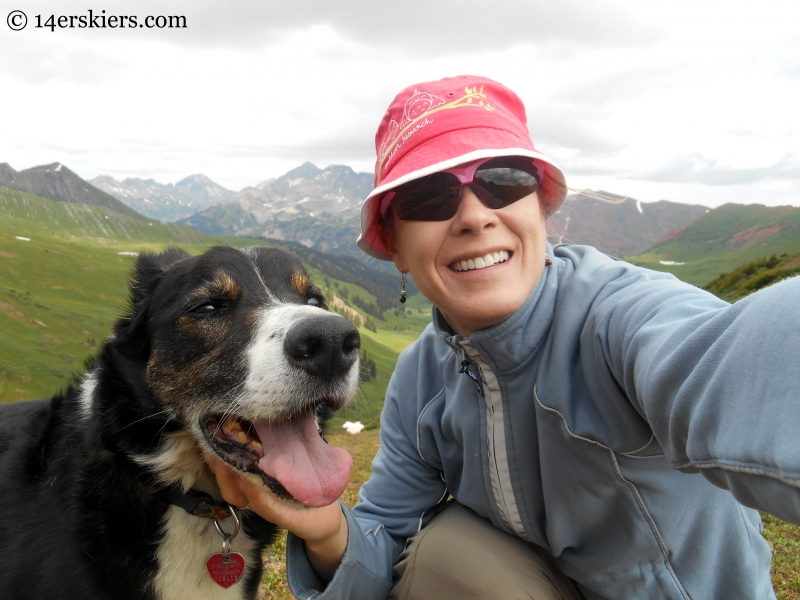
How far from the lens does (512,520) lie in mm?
3732

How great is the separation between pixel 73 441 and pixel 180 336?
1.28 meters

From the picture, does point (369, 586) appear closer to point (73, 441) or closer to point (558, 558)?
point (558, 558)

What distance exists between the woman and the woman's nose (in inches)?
0.5

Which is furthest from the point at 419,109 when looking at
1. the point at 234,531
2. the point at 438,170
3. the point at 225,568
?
the point at 225,568

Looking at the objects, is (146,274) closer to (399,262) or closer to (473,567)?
(399,262)

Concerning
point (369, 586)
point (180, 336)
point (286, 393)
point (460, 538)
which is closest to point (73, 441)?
point (180, 336)

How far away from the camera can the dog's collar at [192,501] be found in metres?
3.82

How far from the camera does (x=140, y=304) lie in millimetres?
4523

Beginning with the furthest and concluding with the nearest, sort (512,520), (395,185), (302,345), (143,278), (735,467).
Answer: (143,278) → (512,520) → (302,345) → (395,185) → (735,467)

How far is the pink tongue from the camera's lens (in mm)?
3311

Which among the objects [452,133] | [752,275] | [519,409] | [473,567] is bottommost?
[752,275]

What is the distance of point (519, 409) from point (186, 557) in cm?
278

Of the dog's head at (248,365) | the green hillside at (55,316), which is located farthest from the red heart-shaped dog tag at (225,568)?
the green hillside at (55,316)

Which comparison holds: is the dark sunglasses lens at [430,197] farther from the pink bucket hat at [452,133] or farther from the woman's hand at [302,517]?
the woman's hand at [302,517]
